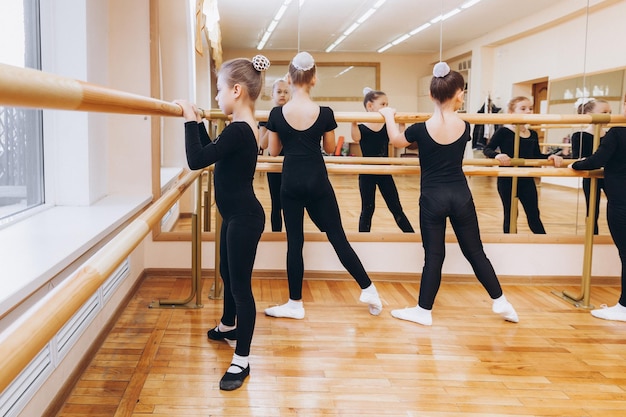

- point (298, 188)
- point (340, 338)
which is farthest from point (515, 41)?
point (340, 338)

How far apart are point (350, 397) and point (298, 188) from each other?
108cm

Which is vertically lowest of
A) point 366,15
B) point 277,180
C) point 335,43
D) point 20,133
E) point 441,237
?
point 441,237

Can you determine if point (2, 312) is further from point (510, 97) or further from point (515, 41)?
point (515, 41)

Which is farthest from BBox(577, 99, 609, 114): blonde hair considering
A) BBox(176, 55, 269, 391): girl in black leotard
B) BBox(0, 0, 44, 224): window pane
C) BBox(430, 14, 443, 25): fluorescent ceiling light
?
BBox(0, 0, 44, 224): window pane

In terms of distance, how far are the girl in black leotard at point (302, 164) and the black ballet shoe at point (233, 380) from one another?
0.77 meters

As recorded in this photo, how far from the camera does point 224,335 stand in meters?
2.58

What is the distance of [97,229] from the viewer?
2295 mm

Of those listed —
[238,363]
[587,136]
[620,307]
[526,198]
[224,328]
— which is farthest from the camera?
[587,136]

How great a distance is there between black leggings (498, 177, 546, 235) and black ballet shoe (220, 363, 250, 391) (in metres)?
2.34

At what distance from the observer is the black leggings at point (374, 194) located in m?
3.82

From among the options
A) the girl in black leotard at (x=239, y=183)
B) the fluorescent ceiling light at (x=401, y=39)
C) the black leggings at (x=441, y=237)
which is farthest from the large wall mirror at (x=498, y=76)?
the girl in black leotard at (x=239, y=183)

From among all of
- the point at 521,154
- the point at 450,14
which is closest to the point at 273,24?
the point at 450,14

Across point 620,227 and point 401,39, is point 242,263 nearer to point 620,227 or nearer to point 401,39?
point 620,227

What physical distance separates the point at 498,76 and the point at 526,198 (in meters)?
0.89
